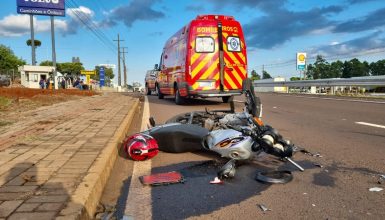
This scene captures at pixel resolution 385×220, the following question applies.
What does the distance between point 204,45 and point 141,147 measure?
9.37 meters

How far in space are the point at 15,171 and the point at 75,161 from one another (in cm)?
68

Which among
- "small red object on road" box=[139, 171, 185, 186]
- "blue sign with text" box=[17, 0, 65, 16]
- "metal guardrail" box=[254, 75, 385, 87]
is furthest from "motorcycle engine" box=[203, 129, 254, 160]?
"blue sign with text" box=[17, 0, 65, 16]

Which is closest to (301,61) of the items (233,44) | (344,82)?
(344,82)

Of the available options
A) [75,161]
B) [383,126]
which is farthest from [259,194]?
[383,126]

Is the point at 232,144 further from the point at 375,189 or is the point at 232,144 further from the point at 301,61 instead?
the point at 301,61

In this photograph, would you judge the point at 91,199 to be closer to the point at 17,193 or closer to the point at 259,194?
the point at 17,193

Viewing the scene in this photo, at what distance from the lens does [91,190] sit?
3.59 m

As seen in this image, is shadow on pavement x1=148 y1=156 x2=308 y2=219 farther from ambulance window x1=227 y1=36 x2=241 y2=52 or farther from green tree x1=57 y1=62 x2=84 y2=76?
green tree x1=57 y1=62 x2=84 y2=76

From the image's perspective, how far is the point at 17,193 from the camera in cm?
349

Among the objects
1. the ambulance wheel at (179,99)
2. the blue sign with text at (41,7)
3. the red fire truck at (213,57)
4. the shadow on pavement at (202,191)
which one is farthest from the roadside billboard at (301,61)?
the shadow on pavement at (202,191)

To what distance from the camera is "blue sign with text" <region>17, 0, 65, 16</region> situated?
40.7m

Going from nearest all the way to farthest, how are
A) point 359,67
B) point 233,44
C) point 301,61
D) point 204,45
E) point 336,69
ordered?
1. point 204,45
2. point 233,44
3. point 301,61
4. point 336,69
5. point 359,67

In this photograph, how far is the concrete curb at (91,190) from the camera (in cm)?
306

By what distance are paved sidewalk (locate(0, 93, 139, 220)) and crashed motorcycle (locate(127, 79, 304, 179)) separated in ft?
2.76
